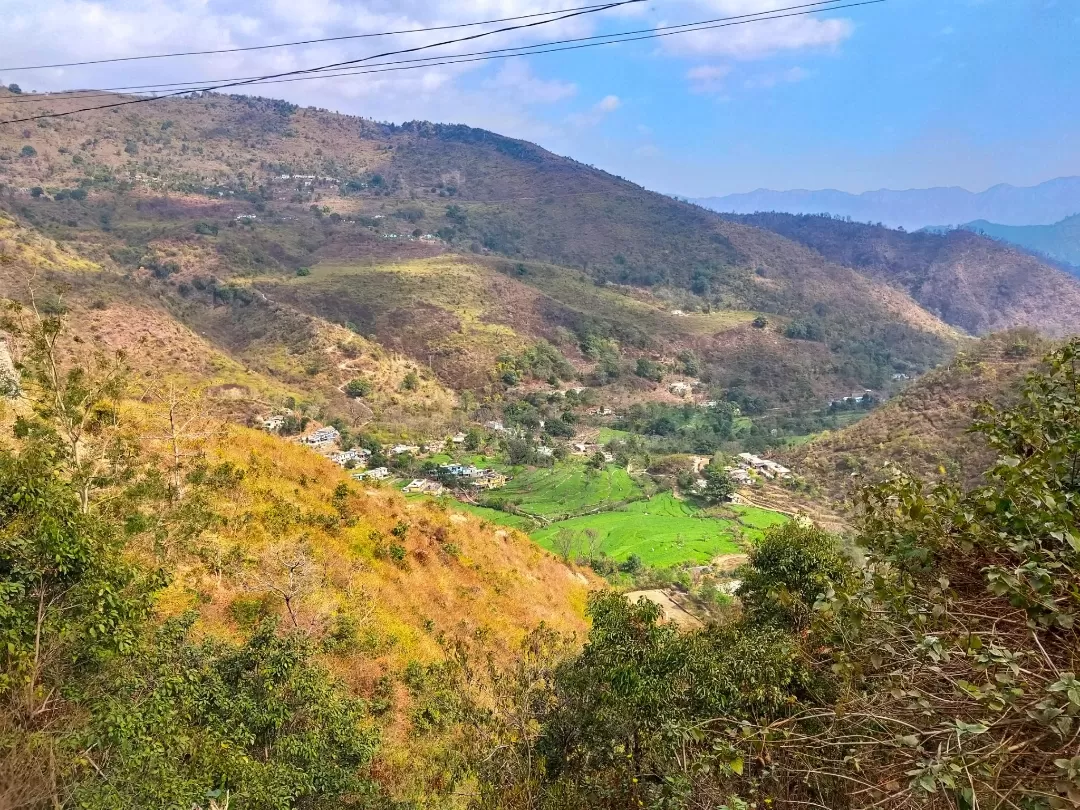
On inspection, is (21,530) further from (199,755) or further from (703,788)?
(703,788)

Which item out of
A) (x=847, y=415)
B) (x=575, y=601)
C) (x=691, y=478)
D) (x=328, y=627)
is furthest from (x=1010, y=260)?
(x=328, y=627)

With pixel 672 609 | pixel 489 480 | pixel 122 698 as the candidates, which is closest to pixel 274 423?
pixel 489 480

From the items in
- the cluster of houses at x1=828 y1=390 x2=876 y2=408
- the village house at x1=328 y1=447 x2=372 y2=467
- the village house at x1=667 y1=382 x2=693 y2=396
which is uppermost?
the village house at x1=667 y1=382 x2=693 y2=396

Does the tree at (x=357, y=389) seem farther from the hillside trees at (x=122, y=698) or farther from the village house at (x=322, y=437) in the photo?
the hillside trees at (x=122, y=698)

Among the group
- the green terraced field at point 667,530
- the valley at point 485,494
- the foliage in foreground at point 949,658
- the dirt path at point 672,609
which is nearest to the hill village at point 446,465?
the valley at point 485,494

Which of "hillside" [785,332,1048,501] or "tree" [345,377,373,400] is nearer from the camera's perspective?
"hillside" [785,332,1048,501]

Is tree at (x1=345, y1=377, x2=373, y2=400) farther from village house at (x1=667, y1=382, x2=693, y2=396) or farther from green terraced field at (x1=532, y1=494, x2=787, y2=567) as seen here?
village house at (x1=667, y1=382, x2=693, y2=396)

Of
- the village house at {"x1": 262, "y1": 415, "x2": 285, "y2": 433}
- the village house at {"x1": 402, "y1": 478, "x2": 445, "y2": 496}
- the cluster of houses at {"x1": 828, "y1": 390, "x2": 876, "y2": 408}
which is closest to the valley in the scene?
the village house at {"x1": 262, "y1": 415, "x2": 285, "y2": 433}

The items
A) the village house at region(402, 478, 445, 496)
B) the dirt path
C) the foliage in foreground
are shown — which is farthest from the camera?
the village house at region(402, 478, 445, 496)
